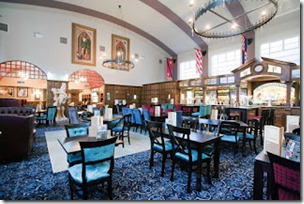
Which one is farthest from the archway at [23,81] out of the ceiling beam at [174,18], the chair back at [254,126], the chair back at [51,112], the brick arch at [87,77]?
the chair back at [254,126]

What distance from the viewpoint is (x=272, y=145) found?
169 cm

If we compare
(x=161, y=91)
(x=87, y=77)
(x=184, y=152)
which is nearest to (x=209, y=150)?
(x=184, y=152)

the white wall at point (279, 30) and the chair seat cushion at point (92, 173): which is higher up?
the white wall at point (279, 30)

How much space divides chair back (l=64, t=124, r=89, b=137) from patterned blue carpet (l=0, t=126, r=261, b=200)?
0.73 m

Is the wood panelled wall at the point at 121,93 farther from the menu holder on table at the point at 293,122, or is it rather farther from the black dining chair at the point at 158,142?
the menu holder on table at the point at 293,122

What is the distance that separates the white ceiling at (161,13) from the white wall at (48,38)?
89 cm

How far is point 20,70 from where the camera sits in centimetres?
921

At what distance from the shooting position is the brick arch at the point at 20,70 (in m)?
8.95

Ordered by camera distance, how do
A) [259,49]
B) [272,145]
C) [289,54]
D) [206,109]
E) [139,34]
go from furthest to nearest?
[139,34] < [259,49] < [289,54] < [206,109] < [272,145]

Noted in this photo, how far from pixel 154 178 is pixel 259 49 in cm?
978

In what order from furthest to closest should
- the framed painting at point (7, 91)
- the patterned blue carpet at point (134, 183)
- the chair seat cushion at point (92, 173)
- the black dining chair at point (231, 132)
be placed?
the framed painting at point (7, 91) < the black dining chair at point (231, 132) < the patterned blue carpet at point (134, 183) < the chair seat cushion at point (92, 173)

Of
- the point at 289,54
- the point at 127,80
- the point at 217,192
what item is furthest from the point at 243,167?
the point at 127,80

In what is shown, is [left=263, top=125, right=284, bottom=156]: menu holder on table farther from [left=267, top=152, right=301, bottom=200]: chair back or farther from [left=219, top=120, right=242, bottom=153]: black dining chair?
[left=219, top=120, right=242, bottom=153]: black dining chair

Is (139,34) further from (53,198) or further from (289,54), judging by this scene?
(53,198)
